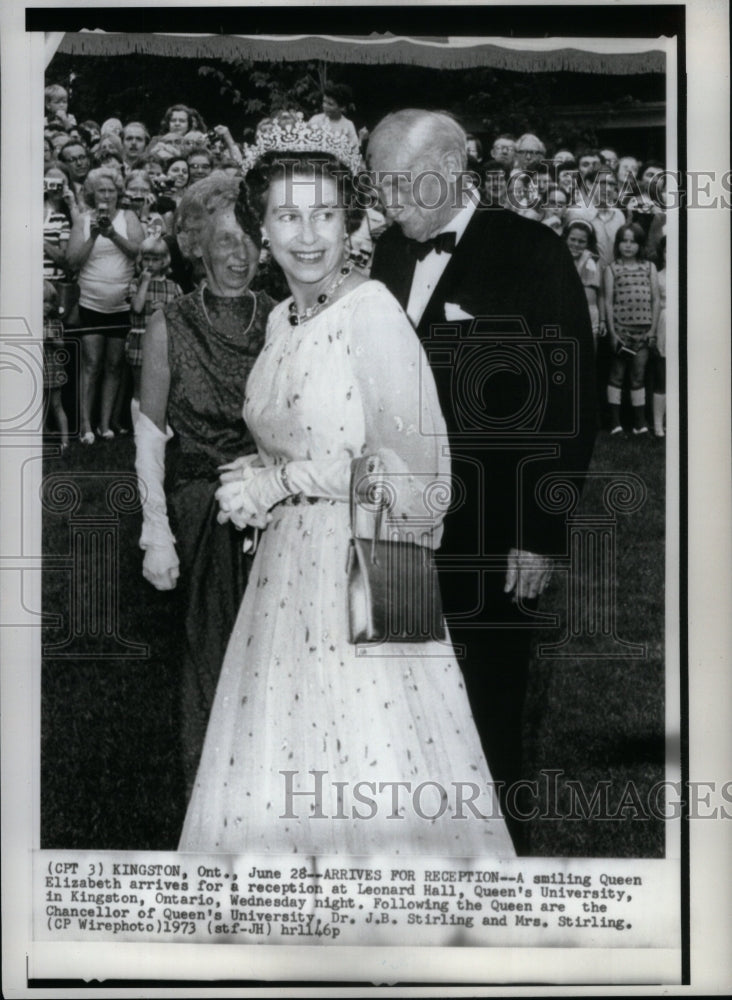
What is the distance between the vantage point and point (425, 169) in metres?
3.42

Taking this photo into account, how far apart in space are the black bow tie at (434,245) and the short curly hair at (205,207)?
1.59ft

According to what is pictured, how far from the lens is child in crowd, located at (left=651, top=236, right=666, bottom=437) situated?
3.42 metres

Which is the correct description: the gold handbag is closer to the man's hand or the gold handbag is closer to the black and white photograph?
the black and white photograph

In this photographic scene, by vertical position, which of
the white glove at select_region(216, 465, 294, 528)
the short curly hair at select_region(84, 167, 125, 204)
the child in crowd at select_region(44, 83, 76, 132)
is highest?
the child in crowd at select_region(44, 83, 76, 132)

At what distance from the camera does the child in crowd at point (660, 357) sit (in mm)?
3420

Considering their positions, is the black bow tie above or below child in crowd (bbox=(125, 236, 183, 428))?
above

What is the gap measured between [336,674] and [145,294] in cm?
133

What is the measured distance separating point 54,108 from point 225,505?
1366mm

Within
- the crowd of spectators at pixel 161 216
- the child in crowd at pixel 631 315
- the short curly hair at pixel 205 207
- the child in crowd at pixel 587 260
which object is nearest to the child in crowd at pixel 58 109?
the crowd of spectators at pixel 161 216

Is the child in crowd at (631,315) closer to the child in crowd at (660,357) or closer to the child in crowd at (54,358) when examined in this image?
the child in crowd at (660,357)

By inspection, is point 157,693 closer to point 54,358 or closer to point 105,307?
point 54,358

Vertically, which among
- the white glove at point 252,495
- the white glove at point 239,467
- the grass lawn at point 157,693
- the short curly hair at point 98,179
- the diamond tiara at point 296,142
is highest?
the diamond tiara at point 296,142

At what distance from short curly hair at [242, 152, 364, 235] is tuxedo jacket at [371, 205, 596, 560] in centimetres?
13

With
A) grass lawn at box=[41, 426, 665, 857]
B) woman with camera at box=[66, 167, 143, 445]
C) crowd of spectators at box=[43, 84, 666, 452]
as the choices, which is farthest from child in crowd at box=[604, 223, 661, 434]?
woman with camera at box=[66, 167, 143, 445]
